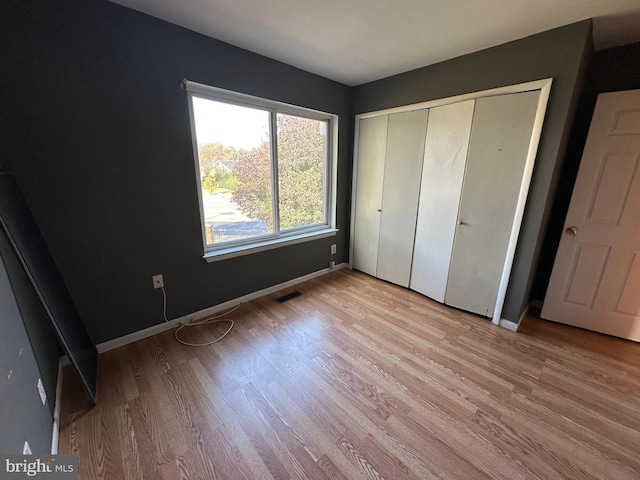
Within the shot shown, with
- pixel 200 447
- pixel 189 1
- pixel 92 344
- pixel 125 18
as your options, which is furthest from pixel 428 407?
pixel 125 18

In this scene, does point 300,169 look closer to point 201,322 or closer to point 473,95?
point 473,95

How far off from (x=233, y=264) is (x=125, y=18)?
1.87m

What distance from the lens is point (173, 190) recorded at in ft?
6.30

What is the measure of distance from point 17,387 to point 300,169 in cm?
249

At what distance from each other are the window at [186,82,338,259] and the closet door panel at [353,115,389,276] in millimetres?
362

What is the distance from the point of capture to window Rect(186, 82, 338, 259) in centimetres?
211

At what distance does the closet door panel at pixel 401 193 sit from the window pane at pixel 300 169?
2.60ft

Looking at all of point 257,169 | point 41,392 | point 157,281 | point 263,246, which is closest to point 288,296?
point 263,246

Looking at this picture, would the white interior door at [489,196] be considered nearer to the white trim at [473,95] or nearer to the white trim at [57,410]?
the white trim at [473,95]

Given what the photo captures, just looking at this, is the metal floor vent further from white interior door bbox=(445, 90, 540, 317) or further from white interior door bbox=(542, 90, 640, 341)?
white interior door bbox=(542, 90, 640, 341)

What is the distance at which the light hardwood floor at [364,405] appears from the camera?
1.16 meters

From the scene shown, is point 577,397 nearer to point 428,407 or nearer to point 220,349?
point 428,407

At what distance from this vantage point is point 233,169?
2289 mm

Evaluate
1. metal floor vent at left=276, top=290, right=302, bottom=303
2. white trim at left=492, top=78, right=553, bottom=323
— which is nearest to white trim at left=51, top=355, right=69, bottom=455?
metal floor vent at left=276, top=290, right=302, bottom=303
